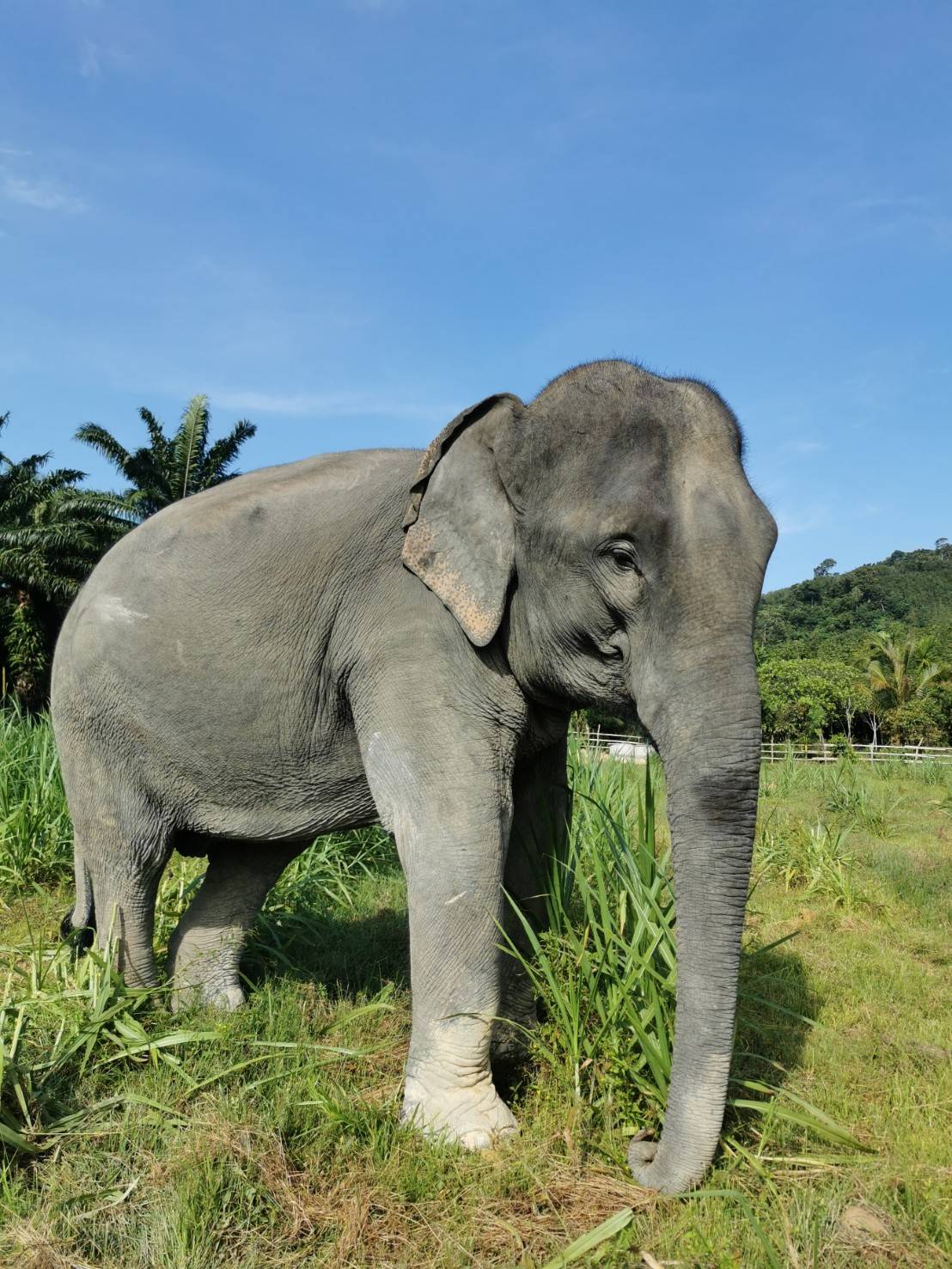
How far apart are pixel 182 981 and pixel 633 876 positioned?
2.08 m

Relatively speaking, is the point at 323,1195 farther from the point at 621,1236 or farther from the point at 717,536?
the point at 717,536

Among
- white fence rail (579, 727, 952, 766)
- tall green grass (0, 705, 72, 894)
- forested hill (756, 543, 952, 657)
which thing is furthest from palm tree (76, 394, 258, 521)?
forested hill (756, 543, 952, 657)

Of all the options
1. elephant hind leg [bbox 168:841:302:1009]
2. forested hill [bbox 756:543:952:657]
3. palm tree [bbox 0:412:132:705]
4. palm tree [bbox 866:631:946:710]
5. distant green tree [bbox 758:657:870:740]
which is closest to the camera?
elephant hind leg [bbox 168:841:302:1009]

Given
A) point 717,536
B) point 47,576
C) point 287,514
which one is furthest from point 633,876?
point 47,576

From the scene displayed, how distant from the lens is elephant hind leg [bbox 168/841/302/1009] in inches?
162

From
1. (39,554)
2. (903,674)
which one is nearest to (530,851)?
(39,554)

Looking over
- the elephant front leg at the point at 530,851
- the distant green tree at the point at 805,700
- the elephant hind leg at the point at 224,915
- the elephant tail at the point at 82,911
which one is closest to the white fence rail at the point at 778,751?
the elephant front leg at the point at 530,851

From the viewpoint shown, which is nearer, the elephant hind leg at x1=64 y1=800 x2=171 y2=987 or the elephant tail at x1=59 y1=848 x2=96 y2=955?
the elephant hind leg at x1=64 y1=800 x2=171 y2=987

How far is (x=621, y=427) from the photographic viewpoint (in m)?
2.62

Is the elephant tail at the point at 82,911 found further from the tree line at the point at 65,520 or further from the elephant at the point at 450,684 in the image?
the tree line at the point at 65,520

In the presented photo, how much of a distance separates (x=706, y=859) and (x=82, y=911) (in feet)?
9.05

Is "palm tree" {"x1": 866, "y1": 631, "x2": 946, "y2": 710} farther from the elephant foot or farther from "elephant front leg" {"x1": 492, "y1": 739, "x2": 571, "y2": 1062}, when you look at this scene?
the elephant foot

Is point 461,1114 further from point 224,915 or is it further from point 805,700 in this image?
point 805,700

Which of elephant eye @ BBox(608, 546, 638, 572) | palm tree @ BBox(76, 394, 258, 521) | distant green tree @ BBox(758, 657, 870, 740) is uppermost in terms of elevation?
palm tree @ BBox(76, 394, 258, 521)
